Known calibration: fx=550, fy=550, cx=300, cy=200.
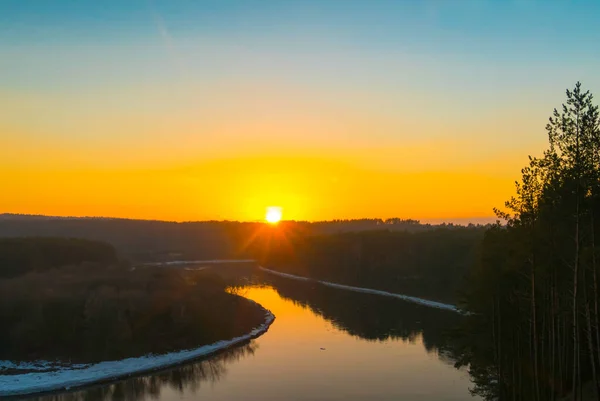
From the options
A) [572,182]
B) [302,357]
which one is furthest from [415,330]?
[572,182]

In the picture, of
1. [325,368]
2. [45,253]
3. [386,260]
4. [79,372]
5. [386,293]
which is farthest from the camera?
[386,260]

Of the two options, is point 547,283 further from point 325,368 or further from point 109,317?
point 109,317

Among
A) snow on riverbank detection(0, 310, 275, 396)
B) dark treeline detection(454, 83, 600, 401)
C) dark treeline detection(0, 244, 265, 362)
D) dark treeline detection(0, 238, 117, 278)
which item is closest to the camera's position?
dark treeline detection(454, 83, 600, 401)

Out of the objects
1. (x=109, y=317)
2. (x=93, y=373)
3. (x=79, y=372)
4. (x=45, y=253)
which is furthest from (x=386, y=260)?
(x=79, y=372)

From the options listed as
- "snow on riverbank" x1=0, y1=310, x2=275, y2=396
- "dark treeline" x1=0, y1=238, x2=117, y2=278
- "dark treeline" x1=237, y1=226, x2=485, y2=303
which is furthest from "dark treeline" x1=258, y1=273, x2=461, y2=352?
"dark treeline" x1=0, y1=238, x2=117, y2=278

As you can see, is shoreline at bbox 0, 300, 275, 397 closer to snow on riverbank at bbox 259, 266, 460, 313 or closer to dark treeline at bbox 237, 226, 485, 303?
snow on riverbank at bbox 259, 266, 460, 313

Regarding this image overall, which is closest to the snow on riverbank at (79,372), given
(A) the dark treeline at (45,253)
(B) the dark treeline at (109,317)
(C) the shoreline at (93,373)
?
(C) the shoreline at (93,373)
